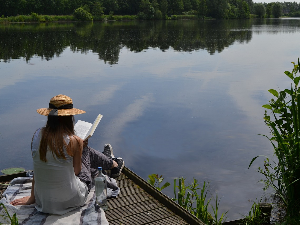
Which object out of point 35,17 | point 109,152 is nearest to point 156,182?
point 109,152

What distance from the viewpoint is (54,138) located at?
11.6 feet

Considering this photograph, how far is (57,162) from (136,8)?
238 ft

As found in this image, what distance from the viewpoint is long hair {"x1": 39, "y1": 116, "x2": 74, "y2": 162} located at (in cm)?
355

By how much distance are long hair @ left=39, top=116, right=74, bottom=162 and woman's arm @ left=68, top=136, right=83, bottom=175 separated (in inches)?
2.4

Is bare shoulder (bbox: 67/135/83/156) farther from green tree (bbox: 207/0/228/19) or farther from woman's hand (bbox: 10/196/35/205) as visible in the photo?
green tree (bbox: 207/0/228/19)

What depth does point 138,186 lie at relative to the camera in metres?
4.62

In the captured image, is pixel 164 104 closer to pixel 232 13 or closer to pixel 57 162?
pixel 57 162

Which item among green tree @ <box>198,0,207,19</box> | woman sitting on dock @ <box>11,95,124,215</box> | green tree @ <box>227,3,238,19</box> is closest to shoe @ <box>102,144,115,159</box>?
woman sitting on dock @ <box>11,95,124,215</box>

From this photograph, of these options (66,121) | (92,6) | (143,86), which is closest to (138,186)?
(66,121)

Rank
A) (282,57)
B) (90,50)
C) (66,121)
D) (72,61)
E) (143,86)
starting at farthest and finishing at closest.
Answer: (90,50) → (282,57) → (72,61) → (143,86) → (66,121)

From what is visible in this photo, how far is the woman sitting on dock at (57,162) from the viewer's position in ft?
11.7

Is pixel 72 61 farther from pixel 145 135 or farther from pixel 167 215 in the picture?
pixel 167 215

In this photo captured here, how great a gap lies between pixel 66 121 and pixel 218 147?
4282mm

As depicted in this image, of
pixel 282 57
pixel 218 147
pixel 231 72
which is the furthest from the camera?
pixel 282 57
